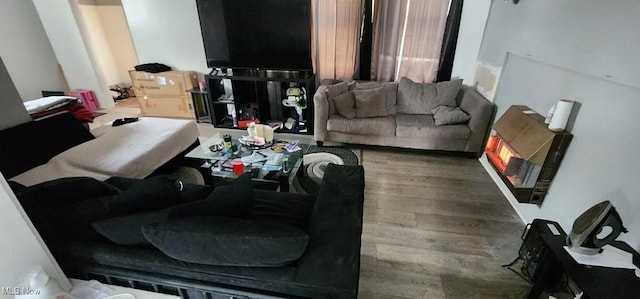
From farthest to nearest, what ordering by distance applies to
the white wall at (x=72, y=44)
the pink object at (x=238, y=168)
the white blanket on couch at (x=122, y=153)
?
the white wall at (x=72, y=44)
the pink object at (x=238, y=168)
the white blanket on couch at (x=122, y=153)

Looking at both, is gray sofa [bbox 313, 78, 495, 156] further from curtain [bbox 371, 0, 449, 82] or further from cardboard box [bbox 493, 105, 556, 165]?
cardboard box [bbox 493, 105, 556, 165]

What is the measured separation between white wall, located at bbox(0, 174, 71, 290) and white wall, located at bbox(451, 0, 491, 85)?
3937 millimetres

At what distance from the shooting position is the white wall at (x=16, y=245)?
947 mm

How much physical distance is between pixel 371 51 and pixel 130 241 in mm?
3248

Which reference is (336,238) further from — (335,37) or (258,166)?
(335,37)

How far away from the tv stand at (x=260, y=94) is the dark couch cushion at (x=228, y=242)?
8.59 ft

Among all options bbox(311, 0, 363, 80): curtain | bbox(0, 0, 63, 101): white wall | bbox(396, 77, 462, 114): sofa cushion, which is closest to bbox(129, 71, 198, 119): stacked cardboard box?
bbox(0, 0, 63, 101): white wall

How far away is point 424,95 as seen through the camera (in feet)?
10.3

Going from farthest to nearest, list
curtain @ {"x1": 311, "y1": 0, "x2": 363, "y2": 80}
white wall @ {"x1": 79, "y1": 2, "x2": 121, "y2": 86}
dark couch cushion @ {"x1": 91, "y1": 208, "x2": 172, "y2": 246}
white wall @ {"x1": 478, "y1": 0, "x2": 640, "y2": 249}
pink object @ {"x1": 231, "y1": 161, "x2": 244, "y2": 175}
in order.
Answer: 1. white wall @ {"x1": 79, "y1": 2, "x2": 121, "y2": 86}
2. curtain @ {"x1": 311, "y1": 0, "x2": 363, "y2": 80}
3. pink object @ {"x1": 231, "y1": 161, "x2": 244, "y2": 175}
4. white wall @ {"x1": 478, "y1": 0, "x2": 640, "y2": 249}
5. dark couch cushion @ {"x1": 91, "y1": 208, "x2": 172, "y2": 246}

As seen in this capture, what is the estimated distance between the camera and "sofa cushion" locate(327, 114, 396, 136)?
9.77ft

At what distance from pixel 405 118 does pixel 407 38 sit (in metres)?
1.07

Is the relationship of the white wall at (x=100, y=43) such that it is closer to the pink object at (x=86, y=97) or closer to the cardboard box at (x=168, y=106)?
the pink object at (x=86, y=97)

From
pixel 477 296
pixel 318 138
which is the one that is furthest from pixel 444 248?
pixel 318 138

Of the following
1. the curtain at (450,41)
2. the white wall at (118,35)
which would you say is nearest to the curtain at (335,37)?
the curtain at (450,41)
